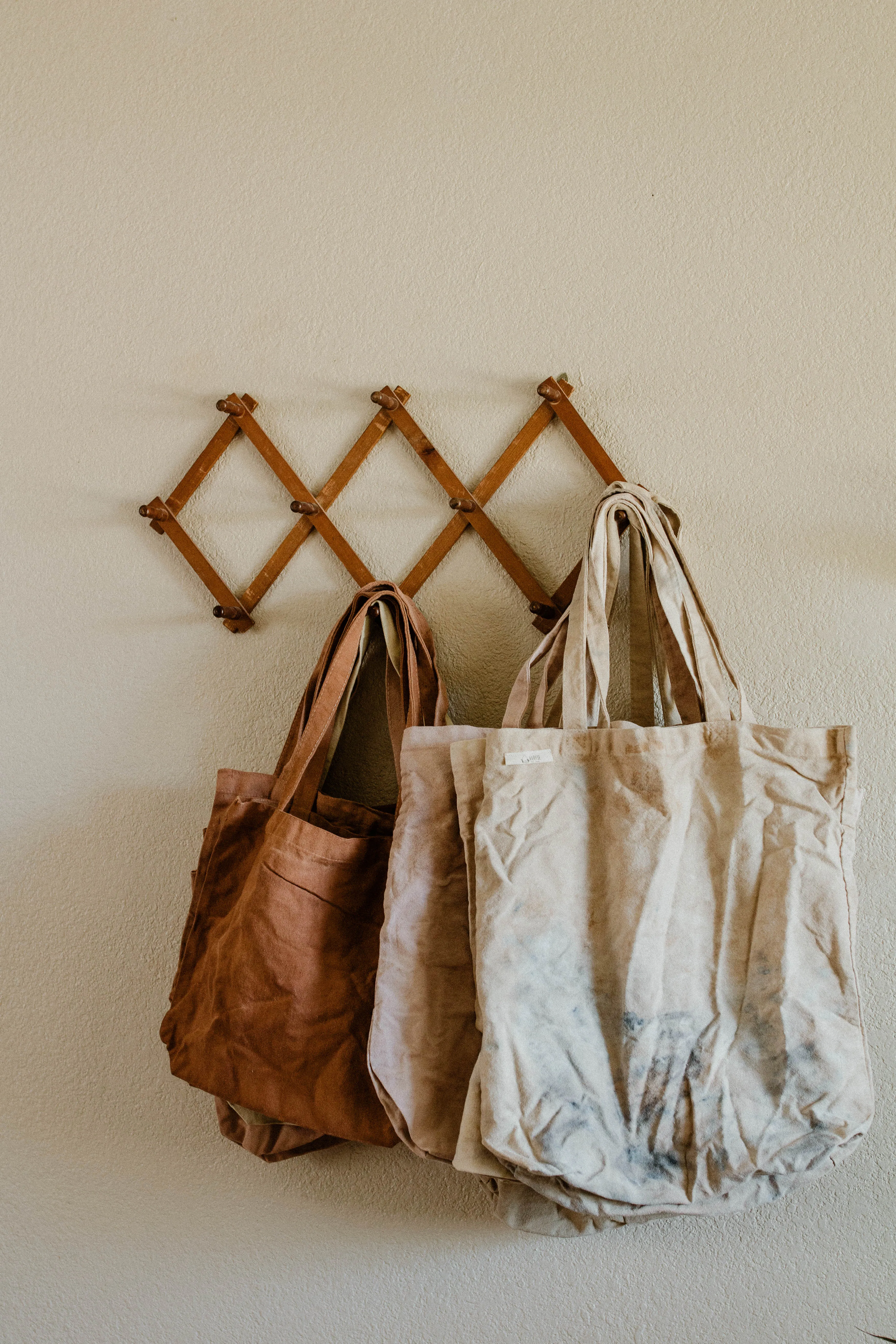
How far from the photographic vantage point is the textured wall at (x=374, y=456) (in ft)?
2.84

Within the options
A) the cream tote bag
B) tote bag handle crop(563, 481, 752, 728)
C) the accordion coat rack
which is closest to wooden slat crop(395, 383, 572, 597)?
the accordion coat rack

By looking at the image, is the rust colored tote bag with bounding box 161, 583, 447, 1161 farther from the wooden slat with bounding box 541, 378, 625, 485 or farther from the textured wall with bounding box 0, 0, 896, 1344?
the wooden slat with bounding box 541, 378, 625, 485

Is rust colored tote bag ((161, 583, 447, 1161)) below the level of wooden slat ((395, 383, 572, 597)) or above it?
below

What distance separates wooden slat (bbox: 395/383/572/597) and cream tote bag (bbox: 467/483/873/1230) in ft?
0.84

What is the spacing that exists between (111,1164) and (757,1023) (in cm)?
78

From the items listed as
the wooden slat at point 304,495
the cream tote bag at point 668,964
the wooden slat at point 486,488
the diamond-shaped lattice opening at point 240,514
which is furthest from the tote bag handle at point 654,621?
the diamond-shaped lattice opening at point 240,514

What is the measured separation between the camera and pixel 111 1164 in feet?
3.45

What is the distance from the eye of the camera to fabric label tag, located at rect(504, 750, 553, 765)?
775mm

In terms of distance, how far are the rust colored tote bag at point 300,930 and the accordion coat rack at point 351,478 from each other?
0.10 m

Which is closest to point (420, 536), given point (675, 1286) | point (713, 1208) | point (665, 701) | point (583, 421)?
point (583, 421)

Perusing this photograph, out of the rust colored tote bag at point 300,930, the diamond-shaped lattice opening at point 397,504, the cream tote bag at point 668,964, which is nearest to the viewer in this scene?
the cream tote bag at point 668,964

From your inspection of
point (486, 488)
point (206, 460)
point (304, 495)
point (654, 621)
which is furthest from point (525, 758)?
point (206, 460)

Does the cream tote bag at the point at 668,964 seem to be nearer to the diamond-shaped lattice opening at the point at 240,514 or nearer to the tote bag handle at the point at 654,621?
the tote bag handle at the point at 654,621

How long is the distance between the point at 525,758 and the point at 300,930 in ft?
0.90
